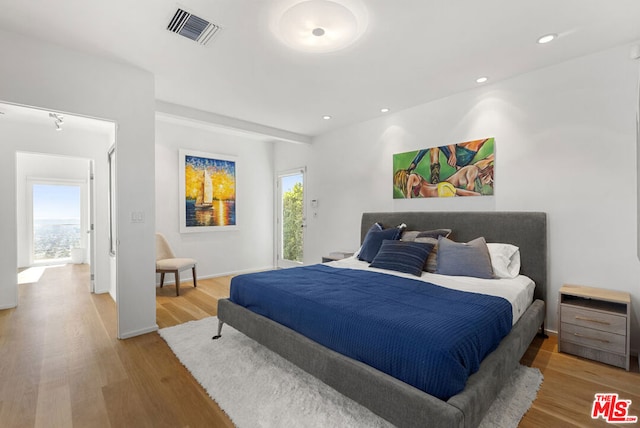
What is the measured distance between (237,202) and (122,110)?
10.2ft

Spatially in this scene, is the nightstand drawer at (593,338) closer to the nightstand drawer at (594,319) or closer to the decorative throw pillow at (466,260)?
the nightstand drawer at (594,319)

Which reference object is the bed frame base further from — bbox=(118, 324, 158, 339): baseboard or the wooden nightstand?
bbox=(118, 324, 158, 339): baseboard

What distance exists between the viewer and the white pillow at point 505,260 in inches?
116

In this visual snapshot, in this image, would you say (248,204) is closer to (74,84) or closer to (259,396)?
(74,84)

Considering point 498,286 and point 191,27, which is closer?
point 191,27

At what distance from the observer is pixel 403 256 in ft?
10.5

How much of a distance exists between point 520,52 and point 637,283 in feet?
7.53

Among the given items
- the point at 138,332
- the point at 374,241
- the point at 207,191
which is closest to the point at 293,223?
the point at 207,191

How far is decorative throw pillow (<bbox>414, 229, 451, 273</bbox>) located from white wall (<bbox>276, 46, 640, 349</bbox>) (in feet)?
1.37

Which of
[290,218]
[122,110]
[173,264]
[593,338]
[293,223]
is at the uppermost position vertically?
[122,110]

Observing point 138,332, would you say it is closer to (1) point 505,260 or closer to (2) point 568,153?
(1) point 505,260

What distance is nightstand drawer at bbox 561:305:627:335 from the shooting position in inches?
91.8

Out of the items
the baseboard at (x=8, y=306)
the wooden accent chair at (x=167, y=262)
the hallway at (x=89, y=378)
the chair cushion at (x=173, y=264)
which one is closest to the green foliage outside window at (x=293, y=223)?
the wooden accent chair at (x=167, y=262)

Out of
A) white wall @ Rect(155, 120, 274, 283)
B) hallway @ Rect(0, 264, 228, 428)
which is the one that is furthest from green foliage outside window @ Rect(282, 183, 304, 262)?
hallway @ Rect(0, 264, 228, 428)
